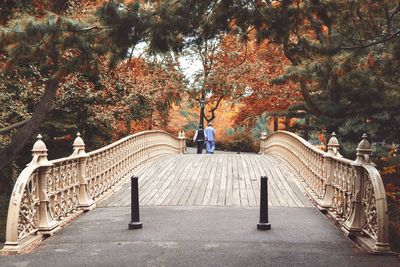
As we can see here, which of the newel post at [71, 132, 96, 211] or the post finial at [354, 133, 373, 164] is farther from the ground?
the post finial at [354, 133, 373, 164]

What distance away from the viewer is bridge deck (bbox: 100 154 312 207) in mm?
10469

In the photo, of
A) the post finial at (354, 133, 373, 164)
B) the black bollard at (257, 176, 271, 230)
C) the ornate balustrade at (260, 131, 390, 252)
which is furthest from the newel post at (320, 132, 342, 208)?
the post finial at (354, 133, 373, 164)

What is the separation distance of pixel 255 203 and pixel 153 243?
3936 millimetres

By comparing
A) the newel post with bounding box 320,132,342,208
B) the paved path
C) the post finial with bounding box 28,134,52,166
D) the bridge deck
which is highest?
the post finial with bounding box 28,134,52,166

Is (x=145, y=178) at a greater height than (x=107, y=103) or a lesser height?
lesser

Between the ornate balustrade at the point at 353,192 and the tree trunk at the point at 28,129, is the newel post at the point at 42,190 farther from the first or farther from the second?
the tree trunk at the point at 28,129

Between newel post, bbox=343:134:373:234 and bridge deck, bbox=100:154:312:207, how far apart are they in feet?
9.67

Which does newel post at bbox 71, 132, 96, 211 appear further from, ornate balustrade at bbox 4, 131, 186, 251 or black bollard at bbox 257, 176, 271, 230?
black bollard at bbox 257, 176, 271, 230

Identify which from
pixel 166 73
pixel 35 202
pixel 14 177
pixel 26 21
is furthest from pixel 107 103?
pixel 166 73

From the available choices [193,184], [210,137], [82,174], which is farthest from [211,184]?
[210,137]

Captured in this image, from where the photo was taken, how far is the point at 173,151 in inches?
947

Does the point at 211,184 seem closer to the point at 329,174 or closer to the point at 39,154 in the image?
the point at 329,174

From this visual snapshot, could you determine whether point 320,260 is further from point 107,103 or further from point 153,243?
point 107,103

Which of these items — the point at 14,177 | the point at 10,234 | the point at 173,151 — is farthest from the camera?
the point at 173,151
